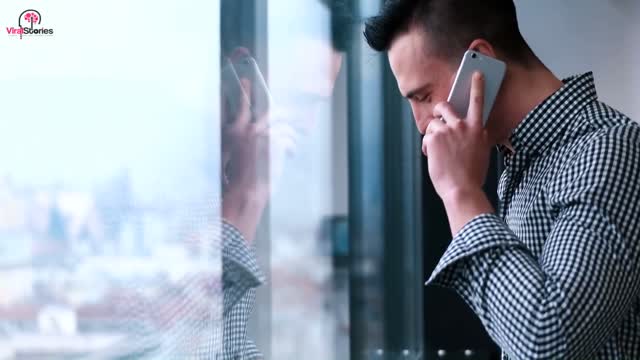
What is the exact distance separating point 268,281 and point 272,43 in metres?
0.25

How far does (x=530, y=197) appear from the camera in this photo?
2.32ft

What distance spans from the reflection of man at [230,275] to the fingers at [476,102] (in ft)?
0.68

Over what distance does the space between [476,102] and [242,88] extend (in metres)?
0.22

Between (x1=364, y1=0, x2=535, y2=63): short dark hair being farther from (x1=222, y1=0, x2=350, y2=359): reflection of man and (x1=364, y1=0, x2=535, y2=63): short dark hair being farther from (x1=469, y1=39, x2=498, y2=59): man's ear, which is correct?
(x1=222, y1=0, x2=350, y2=359): reflection of man

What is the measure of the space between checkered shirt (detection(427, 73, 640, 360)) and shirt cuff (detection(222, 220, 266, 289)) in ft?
0.64

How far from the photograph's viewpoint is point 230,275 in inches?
27.7

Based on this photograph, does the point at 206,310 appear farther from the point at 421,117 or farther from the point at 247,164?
the point at 421,117

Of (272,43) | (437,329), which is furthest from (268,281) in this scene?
(437,329)

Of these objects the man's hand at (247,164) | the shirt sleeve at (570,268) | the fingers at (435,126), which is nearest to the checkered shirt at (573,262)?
the shirt sleeve at (570,268)

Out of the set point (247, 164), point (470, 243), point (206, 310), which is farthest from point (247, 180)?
point (470, 243)

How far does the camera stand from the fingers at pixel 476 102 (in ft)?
2.27

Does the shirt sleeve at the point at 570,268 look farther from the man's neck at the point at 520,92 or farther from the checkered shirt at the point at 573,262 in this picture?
the man's neck at the point at 520,92

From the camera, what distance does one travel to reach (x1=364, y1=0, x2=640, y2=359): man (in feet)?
1.86

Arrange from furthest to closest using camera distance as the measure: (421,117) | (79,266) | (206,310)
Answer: (421,117)
(206,310)
(79,266)
